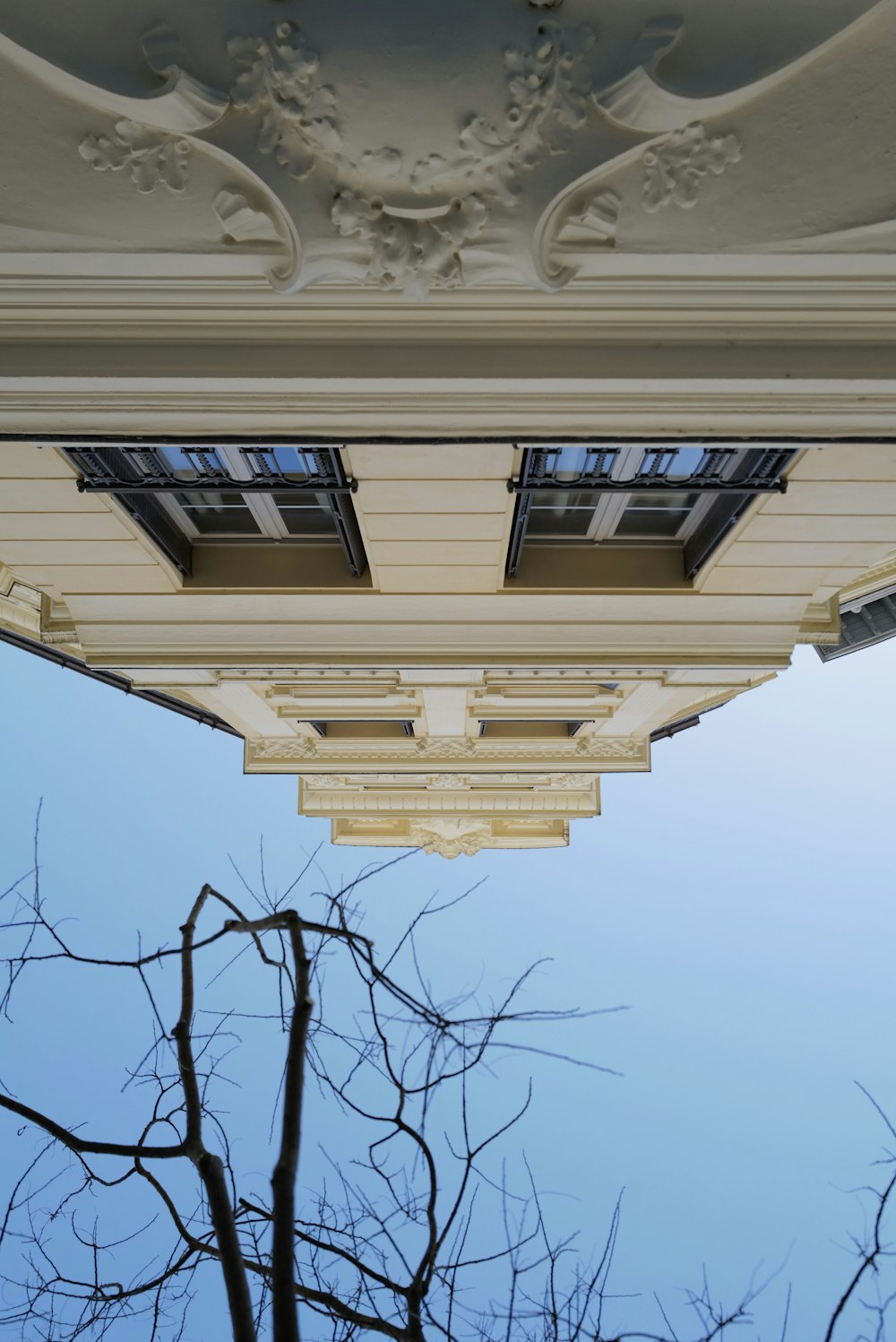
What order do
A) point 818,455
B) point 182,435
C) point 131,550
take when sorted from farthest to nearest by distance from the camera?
point 131,550, point 818,455, point 182,435

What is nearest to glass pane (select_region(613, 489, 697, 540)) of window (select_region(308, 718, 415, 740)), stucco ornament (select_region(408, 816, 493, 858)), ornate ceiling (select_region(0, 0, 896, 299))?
ornate ceiling (select_region(0, 0, 896, 299))

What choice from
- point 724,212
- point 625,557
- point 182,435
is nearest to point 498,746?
point 625,557

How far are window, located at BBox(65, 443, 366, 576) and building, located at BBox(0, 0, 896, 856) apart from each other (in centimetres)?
4

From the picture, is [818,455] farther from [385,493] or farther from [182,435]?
[182,435]

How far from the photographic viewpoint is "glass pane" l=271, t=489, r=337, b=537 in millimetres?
9234

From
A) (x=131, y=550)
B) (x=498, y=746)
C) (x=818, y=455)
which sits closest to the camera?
(x=818, y=455)

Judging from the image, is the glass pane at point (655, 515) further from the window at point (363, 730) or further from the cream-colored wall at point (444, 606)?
the window at point (363, 730)

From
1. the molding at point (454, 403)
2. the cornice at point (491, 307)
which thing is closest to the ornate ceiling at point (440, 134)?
the cornice at point (491, 307)

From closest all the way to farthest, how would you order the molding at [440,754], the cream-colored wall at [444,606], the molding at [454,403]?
the molding at [454,403]
the cream-colored wall at [444,606]
the molding at [440,754]

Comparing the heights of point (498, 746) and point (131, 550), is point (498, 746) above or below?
below

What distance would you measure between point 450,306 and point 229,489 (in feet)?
9.70

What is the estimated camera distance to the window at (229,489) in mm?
8117

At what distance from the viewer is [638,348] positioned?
252 inches

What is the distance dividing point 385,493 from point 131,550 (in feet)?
9.86
